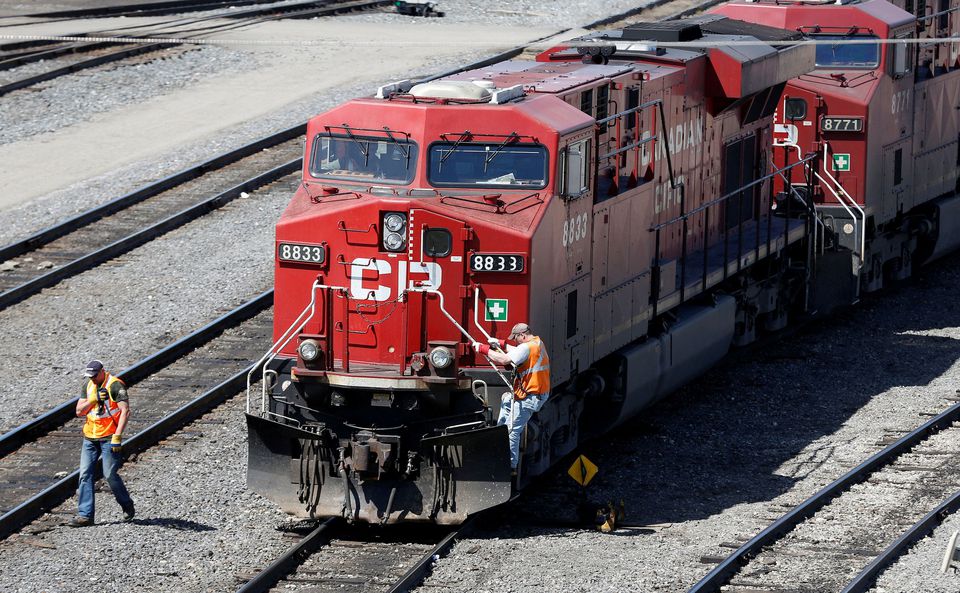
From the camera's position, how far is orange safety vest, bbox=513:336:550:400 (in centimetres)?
1315

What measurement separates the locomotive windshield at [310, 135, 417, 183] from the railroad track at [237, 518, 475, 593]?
2.98 m

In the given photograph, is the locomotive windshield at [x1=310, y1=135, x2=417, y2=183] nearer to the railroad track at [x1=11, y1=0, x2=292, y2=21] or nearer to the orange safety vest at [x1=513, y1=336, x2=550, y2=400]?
the orange safety vest at [x1=513, y1=336, x2=550, y2=400]

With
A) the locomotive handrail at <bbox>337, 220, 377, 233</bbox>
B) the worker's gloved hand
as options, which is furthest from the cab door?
the worker's gloved hand

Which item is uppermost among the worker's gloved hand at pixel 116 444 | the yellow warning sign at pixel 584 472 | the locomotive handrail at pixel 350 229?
the locomotive handrail at pixel 350 229

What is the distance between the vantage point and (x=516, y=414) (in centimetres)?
1339

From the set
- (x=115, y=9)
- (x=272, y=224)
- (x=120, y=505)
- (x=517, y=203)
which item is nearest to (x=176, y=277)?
(x=272, y=224)

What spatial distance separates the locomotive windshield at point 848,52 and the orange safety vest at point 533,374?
9562 millimetres

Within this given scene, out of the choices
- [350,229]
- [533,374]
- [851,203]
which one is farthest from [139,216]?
[533,374]

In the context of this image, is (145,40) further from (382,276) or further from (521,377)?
(521,377)

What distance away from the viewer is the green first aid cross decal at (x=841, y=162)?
2122 centimetres

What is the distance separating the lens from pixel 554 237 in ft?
45.1

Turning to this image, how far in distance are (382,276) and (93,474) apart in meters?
3.01

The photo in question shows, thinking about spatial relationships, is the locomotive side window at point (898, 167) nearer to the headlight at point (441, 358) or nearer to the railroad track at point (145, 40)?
the headlight at point (441, 358)

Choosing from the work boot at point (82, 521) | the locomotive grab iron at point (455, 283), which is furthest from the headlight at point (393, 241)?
the work boot at point (82, 521)
